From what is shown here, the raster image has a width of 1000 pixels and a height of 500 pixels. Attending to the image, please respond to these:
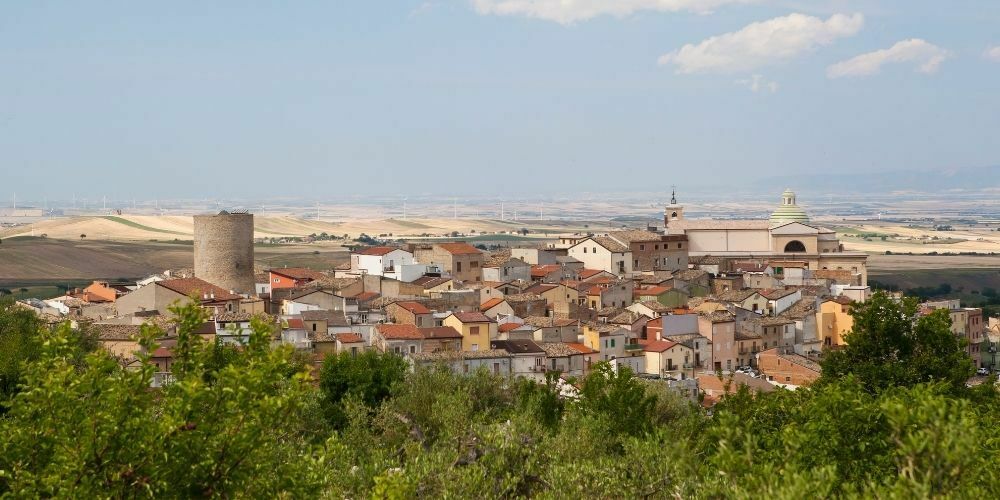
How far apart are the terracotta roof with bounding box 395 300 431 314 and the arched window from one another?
1239 inches

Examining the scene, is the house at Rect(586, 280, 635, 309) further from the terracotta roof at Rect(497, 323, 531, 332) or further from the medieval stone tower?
the medieval stone tower

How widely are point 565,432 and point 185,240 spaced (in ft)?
409

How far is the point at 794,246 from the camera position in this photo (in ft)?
246

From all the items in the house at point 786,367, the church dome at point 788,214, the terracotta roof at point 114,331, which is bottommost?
the house at point 786,367

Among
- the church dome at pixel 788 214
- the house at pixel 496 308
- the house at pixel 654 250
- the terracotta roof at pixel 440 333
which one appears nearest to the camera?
the terracotta roof at pixel 440 333

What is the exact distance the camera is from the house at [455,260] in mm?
59344

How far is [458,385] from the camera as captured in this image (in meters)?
30.4

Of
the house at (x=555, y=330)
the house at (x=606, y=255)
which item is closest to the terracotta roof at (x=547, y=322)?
the house at (x=555, y=330)

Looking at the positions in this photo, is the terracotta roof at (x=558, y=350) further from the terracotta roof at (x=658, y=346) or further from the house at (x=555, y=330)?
the terracotta roof at (x=658, y=346)

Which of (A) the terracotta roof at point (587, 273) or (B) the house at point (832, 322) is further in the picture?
(A) the terracotta roof at point (587, 273)

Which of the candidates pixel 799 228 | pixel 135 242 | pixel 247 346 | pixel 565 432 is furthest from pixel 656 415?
pixel 135 242

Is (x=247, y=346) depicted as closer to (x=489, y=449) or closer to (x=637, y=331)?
(x=489, y=449)

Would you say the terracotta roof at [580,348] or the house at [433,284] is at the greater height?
the house at [433,284]

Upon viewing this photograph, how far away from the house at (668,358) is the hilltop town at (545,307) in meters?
0.06
